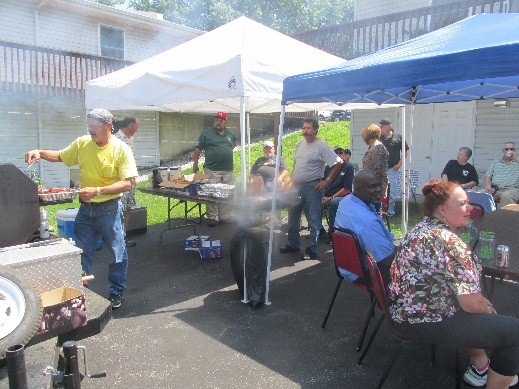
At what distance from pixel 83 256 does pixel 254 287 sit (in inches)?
63.7

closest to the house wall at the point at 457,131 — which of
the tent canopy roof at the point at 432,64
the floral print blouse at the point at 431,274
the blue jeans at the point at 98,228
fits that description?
the tent canopy roof at the point at 432,64

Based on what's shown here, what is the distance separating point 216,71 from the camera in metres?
4.30

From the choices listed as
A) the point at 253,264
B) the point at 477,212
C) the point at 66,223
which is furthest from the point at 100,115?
the point at 477,212

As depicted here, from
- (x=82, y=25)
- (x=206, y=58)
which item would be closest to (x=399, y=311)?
(x=206, y=58)

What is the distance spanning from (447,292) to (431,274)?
153 millimetres

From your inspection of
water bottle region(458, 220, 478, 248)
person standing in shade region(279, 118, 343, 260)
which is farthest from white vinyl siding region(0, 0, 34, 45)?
water bottle region(458, 220, 478, 248)

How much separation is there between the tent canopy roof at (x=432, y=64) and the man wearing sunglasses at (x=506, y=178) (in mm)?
3544

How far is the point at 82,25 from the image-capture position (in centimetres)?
1444

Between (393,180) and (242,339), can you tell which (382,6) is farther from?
(242,339)

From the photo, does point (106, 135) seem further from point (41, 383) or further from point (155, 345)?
point (41, 383)

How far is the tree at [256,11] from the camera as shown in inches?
1208

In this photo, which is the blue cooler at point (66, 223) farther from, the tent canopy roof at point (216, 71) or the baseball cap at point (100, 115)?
the baseball cap at point (100, 115)

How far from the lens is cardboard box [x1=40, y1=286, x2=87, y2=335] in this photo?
2422mm

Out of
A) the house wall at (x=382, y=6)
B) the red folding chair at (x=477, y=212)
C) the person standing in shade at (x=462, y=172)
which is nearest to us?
the red folding chair at (x=477, y=212)
